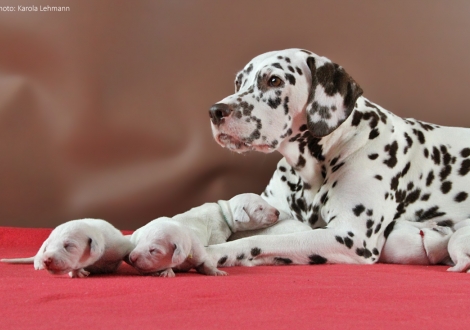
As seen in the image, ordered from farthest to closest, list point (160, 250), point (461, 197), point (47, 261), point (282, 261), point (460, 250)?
point (461, 197) → point (282, 261) → point (460, 250) → point (160, 250) → point (47, 261)

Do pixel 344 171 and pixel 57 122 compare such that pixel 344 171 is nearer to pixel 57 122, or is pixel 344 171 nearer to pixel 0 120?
pixel 57 122

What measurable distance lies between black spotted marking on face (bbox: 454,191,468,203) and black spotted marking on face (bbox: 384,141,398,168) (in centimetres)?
43

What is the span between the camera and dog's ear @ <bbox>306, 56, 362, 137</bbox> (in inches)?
116

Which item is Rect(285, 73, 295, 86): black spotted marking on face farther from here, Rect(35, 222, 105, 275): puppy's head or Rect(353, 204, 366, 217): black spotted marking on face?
Rect(35, 222, 105, 275): puppy's head

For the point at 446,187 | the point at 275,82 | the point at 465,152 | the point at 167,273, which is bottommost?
the point at 167,273

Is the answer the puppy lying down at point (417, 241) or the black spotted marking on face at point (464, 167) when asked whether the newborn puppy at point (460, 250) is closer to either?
the puppy lying down at point (417, 241)

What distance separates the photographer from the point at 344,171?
3.09 meters

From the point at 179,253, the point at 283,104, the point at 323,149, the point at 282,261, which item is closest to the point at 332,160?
the point at 323,149

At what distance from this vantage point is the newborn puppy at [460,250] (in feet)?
8.54

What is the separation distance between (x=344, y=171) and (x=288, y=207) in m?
0.46

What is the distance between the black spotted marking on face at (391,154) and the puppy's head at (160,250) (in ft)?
4.36

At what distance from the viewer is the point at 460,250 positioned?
2629 millimetres

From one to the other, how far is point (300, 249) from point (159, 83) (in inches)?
71.7

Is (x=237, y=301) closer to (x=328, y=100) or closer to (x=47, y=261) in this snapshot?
(x=47, y=261)
